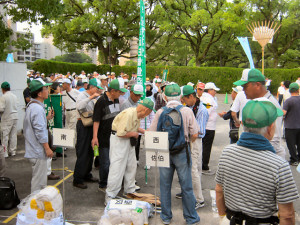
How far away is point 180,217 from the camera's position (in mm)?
4422

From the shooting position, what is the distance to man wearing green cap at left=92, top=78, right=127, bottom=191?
4.99m

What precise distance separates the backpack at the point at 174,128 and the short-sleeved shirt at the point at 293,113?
4.42 m

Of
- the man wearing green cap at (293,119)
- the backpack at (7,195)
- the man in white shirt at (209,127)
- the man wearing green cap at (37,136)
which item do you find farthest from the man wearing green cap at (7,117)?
the man wearing green cap at (293,119)

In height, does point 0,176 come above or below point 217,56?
below

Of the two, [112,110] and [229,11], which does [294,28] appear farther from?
[112,110]

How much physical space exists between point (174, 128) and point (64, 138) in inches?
63.0

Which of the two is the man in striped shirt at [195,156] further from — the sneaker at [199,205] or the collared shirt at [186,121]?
the collared shirt at [186,121]

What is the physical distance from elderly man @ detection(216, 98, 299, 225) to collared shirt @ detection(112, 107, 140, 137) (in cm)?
238

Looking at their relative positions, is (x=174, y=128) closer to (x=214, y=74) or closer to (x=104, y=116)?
(x=104, y=116)

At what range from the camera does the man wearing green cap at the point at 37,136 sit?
4.23 metres

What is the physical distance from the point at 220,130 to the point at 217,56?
3670cm

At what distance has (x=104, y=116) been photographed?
509 centimetres

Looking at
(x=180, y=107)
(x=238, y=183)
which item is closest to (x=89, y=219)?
(x=180, y=107)

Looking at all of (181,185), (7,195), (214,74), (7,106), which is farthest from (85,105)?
(214,74)
